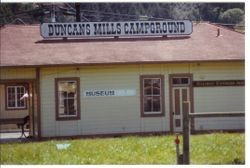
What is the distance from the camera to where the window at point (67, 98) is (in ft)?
63.7

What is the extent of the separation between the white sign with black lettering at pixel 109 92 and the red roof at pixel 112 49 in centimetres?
113

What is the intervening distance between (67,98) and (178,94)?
4.37m

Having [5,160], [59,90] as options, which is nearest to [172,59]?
[59,90]

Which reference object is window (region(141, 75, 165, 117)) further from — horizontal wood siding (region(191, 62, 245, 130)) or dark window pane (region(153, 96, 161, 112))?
horizontal wood siding (region(191, 62, 245, 130))

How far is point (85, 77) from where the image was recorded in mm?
19531

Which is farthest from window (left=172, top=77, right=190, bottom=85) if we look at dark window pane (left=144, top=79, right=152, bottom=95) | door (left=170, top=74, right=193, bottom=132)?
dark window pane (left=144, top=79, right=152, bottom=95)

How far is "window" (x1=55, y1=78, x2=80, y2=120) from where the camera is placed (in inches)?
764

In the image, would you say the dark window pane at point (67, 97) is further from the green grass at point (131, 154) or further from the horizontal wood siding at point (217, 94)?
the horizontal wood siding at point (217, 94)


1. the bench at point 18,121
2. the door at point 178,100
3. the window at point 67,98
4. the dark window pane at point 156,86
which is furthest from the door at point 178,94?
the bench at point 18,121

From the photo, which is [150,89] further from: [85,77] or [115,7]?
[115,7]

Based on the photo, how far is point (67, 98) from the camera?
19.5m

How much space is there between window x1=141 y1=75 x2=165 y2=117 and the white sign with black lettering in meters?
0.51

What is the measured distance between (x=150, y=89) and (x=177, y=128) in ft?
6.18

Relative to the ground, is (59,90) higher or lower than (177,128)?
higher
